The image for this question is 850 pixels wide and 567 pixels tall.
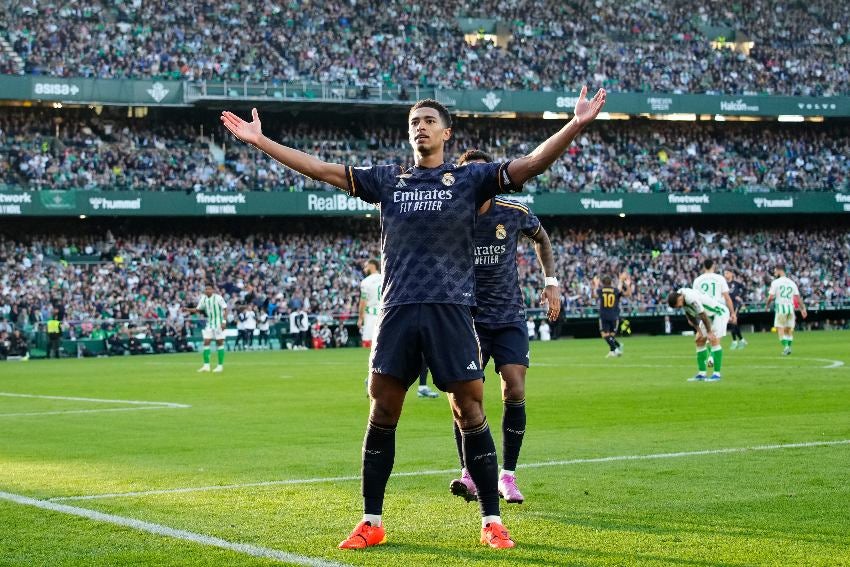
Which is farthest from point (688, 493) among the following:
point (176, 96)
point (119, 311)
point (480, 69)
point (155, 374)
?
point (480, 69)

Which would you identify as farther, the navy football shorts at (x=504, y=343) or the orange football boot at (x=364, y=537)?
the navy football shorts at (x=504, y=343)

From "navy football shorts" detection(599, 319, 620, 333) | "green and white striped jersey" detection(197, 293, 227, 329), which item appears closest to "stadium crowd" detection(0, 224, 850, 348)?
"green and white striped jersey" detection(197, 293, 227, 329)

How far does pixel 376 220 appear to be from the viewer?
57.2 meters

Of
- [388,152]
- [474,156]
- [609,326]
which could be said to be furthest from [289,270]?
[474,156]

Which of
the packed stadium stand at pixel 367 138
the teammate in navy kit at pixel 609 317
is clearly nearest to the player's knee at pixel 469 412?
the teammate in navy kit at pixel 609 317

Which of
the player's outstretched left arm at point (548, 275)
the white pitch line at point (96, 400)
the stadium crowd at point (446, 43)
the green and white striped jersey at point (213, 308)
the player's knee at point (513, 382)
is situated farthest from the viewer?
the stadium crowd at point (446, 43)

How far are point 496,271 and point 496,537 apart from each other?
9.34 ft

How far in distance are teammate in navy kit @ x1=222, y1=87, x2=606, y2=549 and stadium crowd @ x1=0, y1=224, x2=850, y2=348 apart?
125 ft

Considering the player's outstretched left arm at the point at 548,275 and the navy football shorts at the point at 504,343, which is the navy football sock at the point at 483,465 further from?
the player's outstretched left arm at the point at 548,275

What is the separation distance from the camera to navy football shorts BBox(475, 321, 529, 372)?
8.97m

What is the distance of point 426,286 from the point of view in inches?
266

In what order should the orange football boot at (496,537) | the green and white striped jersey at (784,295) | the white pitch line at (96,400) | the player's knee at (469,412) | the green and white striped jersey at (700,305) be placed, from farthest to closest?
the green and white striped jersey at (784,295)
the green and white striped jersey at (700,305)
the white pitch line at (96,400)
the player's knee at (469,412)
the orange football boot at (496,537)

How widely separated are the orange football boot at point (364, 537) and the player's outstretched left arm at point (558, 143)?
203 centimetres

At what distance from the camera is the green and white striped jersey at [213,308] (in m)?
30.1
